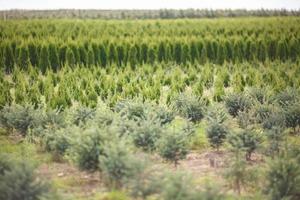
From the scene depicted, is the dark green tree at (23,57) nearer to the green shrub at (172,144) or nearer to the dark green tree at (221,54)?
the dark green tree at (221,54)

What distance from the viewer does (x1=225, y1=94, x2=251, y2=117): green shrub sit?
1038 cm

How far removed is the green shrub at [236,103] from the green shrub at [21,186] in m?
6.11

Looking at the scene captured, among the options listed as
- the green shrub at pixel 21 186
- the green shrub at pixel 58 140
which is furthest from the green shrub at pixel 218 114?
the green shrub at pixel 21 186

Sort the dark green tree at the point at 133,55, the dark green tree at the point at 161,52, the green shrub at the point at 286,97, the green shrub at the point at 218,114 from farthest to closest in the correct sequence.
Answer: the dark green tree at the point at 161,52 → the dark green tree at the point at 133,55 → the green shrub at the point at 286,97 → the green shrub at the point at 218,114

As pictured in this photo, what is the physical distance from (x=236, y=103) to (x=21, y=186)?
6.36 m

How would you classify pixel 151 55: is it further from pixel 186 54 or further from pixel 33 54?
pixel 33 54

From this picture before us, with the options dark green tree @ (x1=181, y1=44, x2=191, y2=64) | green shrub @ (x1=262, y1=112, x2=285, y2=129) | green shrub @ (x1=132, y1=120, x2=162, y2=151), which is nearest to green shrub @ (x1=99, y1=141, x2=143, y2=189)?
green shrub @ (x1=132, y1=120, x2=162, y2=151)

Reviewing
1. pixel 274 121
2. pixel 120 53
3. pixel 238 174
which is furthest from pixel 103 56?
pixel 238 174

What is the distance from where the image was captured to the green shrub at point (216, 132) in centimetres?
789

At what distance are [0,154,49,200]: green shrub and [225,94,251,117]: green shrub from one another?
241 inches

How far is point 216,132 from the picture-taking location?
7934 mm

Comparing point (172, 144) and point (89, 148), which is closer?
point (89, 148)

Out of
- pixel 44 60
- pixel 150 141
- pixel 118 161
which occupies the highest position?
pixel 118 161

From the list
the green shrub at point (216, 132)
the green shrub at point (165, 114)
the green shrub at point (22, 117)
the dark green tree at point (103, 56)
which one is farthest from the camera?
the dark green tree at point (103, 56)
